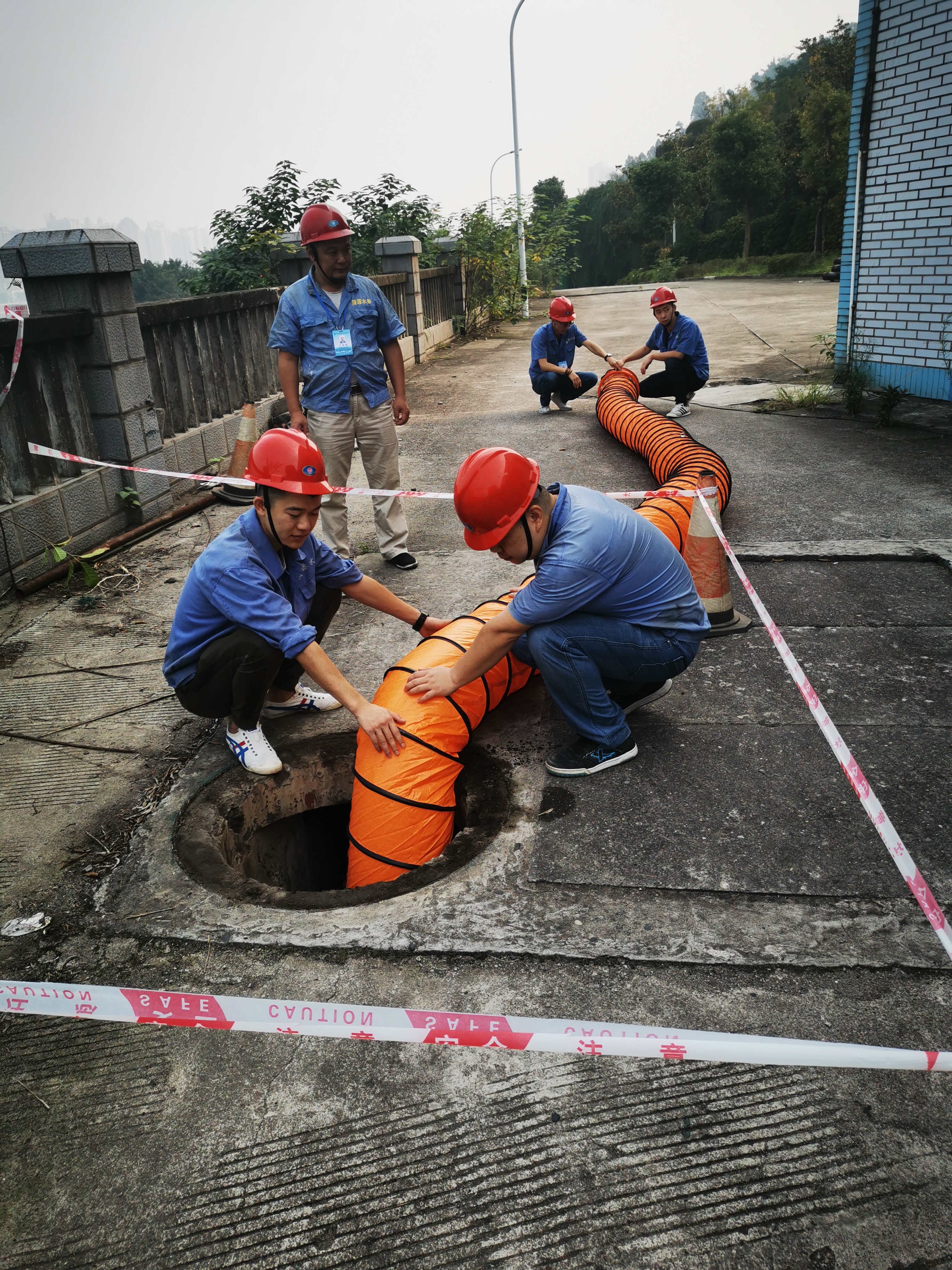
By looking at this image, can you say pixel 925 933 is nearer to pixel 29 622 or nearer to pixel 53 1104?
pixel 53 1104

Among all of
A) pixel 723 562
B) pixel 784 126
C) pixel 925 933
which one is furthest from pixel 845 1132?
pixel 784 126

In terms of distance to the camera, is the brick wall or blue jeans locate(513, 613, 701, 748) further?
the brick wall

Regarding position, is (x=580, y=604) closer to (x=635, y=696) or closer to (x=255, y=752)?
(x=635, y=696)

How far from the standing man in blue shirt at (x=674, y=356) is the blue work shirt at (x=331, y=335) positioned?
4.39m

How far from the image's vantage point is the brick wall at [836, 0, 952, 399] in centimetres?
862

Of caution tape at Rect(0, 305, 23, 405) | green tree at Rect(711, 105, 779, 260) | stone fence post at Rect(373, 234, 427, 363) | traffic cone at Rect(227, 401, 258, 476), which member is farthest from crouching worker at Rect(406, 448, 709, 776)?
green tree at Rect(711, 105, 779, 260)

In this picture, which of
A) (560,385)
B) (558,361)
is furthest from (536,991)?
(558,361)

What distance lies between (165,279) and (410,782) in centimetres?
2048

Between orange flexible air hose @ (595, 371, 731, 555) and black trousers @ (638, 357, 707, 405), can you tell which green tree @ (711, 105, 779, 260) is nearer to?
black trousers @ (638, 357, 707, 405)

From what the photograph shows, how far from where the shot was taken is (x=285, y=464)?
3236 millimetres

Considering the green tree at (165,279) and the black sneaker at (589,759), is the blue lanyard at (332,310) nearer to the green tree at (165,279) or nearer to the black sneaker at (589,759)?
the black sneaker at (589,759)

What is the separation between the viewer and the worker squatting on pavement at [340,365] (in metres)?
5.36

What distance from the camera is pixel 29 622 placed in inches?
205

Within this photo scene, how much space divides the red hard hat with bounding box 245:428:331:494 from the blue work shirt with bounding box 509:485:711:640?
884mm
